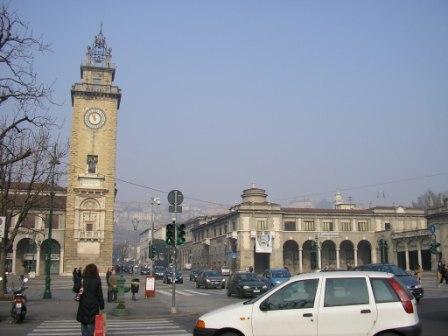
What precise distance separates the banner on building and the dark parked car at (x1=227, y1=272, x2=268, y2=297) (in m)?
53.6

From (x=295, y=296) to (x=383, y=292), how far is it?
1.52 meters

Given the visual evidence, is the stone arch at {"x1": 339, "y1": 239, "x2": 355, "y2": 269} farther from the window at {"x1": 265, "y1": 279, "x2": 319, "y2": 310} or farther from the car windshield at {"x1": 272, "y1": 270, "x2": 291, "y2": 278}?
the window at {"x1": 265, "y1": 279, "x2": 319, "y2": 310}

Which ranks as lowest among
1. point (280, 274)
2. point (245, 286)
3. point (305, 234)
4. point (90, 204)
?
point (245, 286)

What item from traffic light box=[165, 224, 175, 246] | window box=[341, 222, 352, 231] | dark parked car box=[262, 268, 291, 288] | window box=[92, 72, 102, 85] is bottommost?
dark parked car box=[262, 268, 291, 288]

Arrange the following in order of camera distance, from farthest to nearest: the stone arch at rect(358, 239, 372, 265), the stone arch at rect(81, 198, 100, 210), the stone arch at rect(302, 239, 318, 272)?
the stone arch at rect(358, 239, 372, 265) < the stone arch at rect(302, 239, 318, 272) < the stone arch at rect(81, 198, 100, 210)

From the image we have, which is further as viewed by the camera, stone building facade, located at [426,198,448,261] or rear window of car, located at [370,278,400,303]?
stone building facade, located at [426,198,448,261]

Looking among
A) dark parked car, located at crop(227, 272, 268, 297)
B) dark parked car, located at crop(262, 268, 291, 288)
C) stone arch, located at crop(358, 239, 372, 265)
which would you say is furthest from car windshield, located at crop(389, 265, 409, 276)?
stone arch, located at crop(358, 239, 372, 265)

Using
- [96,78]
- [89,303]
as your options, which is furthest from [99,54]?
[89,303]

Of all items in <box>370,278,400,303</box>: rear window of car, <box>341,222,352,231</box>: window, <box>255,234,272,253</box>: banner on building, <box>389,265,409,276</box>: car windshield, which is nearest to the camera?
<box>370,278,400,303</box>: rear window of car

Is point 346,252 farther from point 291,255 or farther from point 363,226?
point 291,255

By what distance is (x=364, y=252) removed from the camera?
9344 centimetres

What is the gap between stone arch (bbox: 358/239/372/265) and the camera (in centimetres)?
9281

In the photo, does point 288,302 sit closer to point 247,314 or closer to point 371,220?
point 247,314

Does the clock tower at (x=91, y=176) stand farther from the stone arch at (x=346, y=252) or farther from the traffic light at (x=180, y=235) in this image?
A: the traffic light at (x=180, y=235)
